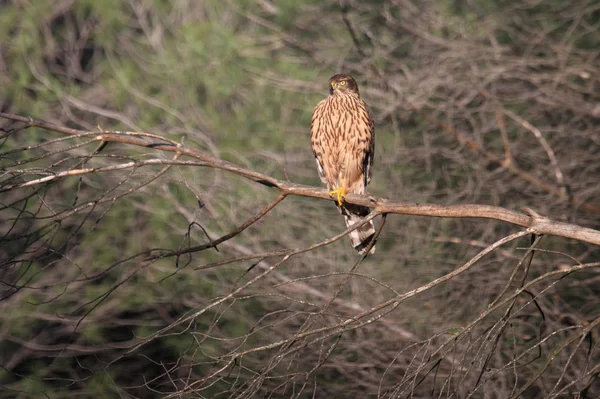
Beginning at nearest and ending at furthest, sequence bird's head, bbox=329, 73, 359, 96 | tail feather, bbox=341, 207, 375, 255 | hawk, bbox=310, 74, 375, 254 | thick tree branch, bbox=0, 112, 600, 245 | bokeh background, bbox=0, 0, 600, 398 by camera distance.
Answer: thick tree branch, bbox=0, 112, 600, 245 < tail feather, bbox=341, 207, 375, 255 < hawk, bbox=310, 74, 375, 254 < bird's head, bbox=329, 73, 359, 96 < bokeh background, bbox=0, 0, 600, 398

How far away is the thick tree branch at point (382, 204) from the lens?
9.77 ft

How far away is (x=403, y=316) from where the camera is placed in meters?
6.32

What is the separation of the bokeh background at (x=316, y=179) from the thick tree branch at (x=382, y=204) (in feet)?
5.00

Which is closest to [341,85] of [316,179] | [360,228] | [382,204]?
[360,228]

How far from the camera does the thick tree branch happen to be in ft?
9.77

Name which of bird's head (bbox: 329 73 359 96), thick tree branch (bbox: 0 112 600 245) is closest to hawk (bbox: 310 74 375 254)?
bird's head (bbox: 329 73 359 96)

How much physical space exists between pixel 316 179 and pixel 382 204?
5333 millimetres

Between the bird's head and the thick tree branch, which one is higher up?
the thick tree branch

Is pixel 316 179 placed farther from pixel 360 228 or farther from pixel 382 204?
pixel 382 204

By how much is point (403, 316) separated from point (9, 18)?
676 cm

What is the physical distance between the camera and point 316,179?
8.62 m

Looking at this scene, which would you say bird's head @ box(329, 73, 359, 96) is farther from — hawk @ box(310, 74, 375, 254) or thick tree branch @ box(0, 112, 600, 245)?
thick tree branch @ box(0, 112, 600, 245)

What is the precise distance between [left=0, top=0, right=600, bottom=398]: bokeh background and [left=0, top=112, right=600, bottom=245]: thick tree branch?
153 cm

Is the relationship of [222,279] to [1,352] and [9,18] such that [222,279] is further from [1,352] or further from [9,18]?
[9,18]
